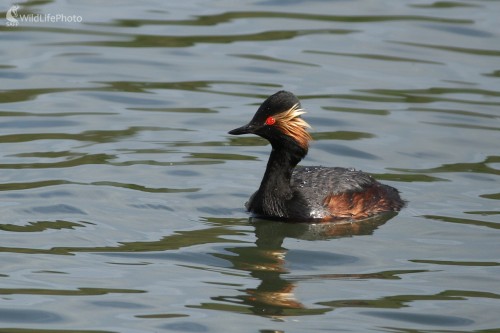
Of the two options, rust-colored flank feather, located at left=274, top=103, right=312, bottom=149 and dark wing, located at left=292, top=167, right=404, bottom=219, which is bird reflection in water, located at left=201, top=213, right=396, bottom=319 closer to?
dark wing, located at left=292, top=167, right=404, bottom=219

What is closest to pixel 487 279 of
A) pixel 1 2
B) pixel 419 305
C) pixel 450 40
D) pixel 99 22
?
pixel 419 305

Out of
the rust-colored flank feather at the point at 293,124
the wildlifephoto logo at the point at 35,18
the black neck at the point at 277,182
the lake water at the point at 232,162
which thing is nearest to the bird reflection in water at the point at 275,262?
the lake water at the point at 232,162

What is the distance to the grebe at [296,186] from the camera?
11.3 meters

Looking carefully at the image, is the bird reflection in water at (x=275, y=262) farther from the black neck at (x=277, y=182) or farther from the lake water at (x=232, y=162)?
the black neck at (x=277, y=182)

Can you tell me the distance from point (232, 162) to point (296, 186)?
132cm

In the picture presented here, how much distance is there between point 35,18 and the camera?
18.0 metres

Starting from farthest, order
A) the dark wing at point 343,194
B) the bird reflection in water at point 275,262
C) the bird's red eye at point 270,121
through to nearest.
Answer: the dark wing at point 343,194
the bird's red eye at point 270,121
the bird reflection in water at point 275,262

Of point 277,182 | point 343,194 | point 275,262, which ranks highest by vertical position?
point 277,182

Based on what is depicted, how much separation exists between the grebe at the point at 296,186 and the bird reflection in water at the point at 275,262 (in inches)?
4.0

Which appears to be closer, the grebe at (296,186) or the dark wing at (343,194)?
the grebe at (296,186)

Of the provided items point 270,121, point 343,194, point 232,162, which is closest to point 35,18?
point 232,162

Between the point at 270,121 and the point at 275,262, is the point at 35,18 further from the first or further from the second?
the point at 275,262

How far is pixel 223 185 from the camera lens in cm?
1200

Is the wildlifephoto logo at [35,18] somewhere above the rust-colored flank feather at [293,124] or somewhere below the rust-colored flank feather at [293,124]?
above
